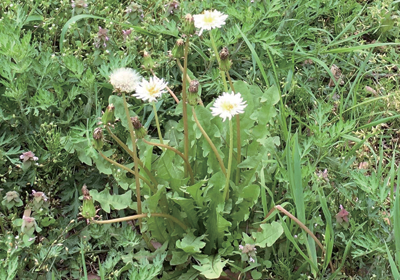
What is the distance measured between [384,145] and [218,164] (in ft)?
3.66

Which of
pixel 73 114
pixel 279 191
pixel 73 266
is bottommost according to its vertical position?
pixel 73 266

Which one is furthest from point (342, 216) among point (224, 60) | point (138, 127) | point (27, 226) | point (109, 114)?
point (27, 226)

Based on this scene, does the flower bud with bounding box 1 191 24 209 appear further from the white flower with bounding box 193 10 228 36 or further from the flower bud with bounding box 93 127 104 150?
the white flower with bounding box 193 10 228 36

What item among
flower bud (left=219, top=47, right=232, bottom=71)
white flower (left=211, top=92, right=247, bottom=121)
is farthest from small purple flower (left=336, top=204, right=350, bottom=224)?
flower bud (left=219, top=47, right=232, bottom=71)

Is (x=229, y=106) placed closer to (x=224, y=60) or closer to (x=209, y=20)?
(x=224, y=60)

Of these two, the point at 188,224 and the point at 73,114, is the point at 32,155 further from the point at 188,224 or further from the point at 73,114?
the point at 188,224

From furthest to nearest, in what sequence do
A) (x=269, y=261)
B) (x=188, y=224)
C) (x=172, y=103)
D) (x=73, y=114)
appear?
(x=172, y=103) < (x=73, y=114) < (x=188, y=224) < (x=269, y=261)

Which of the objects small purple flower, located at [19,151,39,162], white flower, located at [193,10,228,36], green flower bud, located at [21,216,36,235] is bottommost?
green flower bud, located at [21,216,36,235]

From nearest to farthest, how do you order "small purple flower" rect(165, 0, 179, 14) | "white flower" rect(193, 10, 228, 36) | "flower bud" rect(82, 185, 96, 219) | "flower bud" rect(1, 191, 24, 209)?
"flower bud" rect(82, 185, 96, 219), "white flower" rect(193, 10, 228, 36), "flower bud" rect(1, 191, 24, 209), "small purple flower" rect(165, 0, 179, 14)

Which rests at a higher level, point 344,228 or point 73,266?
point 344,228

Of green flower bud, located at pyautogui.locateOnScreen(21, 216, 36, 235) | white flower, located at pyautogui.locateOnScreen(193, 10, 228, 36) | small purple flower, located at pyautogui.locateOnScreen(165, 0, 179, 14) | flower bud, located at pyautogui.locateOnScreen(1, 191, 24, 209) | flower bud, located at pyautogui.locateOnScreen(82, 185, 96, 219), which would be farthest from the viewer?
small purple flower, located at pyautogui.locateOnScreen(165, 0, 179, 14)

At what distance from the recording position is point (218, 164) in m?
1.81

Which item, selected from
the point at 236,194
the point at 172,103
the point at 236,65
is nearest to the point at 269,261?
the point at 236,194

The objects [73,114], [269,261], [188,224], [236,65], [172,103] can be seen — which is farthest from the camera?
[236,65]
